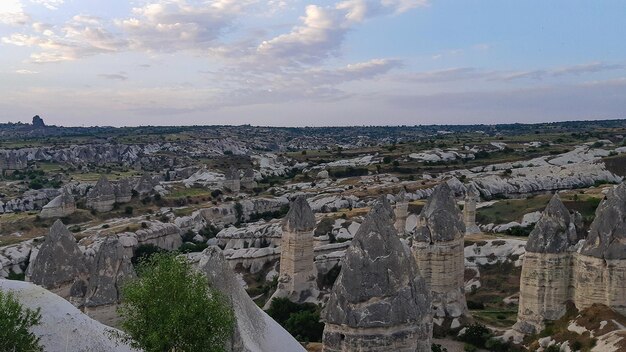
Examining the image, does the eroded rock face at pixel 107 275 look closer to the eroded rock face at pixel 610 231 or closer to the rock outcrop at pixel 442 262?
the rock outcrop at pixel 442 262

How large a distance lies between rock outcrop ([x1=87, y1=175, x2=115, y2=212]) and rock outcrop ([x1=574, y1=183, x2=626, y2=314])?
214 feet

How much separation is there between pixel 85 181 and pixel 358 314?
103363 mm

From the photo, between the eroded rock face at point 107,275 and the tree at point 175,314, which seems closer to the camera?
the tree at point 175,314

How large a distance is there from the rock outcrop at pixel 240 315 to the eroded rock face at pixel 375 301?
274cm

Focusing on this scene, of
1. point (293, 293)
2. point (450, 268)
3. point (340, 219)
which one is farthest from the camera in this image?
point (340, 219)

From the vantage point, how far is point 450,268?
114 ft

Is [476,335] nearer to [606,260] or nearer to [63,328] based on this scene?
[606,260]

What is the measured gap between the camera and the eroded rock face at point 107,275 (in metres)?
27.4

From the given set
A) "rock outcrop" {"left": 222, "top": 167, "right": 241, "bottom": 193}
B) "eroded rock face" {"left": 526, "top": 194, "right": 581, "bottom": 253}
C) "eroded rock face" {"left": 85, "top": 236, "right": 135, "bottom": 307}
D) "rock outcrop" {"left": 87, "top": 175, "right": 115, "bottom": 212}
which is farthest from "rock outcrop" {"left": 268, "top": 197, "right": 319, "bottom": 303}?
"rock outcrop" {"left": 222, "top": 167, "right": 241, "bottom": 193}

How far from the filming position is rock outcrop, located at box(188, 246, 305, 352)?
18.0 m

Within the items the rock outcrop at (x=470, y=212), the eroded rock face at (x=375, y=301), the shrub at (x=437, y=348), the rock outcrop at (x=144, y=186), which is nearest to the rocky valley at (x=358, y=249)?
the eroded rock face at (x=375, y=301)

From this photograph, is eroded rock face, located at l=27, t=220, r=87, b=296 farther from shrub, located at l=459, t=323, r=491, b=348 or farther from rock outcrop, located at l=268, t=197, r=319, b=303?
shrub, located at l=459, t=323, r=491, b=348

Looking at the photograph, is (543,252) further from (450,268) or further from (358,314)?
(358,314)

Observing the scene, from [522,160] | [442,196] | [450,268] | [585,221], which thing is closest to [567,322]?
[450,268]
